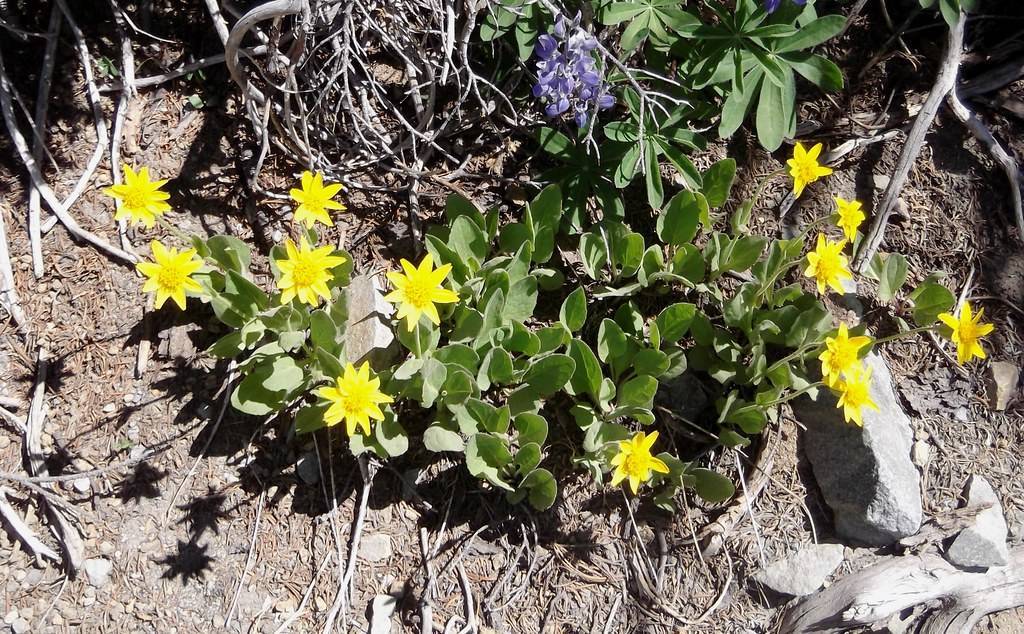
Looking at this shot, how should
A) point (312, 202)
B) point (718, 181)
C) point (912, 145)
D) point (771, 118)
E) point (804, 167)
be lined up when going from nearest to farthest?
point (312, 202) < point (804, 167) < point (771, 118) < point (718, 181) < point (912, 145)

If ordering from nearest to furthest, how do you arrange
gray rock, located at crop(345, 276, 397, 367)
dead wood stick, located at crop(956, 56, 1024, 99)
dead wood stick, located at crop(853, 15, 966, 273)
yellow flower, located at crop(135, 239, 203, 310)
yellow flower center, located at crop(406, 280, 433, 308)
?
yellow flower, located at crop(135, 239, 203, 310)
yellow flower center, located at crop(406, 280, 433, 308)
gray rock, located at crop(345, 276, 397, 367)
dead wood stick, located at crop(853, 15, 966, 273)
dead wood stick, located at crop(956, 56, 1024, 99)

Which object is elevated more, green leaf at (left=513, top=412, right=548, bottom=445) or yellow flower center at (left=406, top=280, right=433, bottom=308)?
yellow flower center at (left=406, top=280, right=433, bottom=308)

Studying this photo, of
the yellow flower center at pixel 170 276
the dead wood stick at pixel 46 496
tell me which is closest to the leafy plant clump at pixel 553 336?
the yellow flower center at pixel 170 276

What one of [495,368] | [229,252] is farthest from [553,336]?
[229,252]

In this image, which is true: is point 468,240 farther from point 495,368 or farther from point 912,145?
point 912,145

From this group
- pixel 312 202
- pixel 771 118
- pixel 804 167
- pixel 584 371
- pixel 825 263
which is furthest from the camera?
pixel 771 118

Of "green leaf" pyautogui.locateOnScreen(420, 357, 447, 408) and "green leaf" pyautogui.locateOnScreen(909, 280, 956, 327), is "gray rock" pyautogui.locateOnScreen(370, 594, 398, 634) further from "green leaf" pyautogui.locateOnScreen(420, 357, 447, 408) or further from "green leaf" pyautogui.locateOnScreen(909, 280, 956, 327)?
"green leaf" pyautogui.locateOnScreen(909, 280, 956, 327)

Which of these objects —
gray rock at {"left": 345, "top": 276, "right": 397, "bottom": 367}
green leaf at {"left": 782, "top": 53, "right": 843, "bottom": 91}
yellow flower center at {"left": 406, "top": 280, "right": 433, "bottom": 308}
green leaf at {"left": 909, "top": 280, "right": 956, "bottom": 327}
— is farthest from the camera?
green leaf at {"left": 909, "top": 280, "right": 956, "bottom": 327}

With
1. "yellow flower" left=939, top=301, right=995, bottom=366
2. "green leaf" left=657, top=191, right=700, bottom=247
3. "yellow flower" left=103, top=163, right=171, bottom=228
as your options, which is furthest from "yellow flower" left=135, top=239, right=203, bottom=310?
"yellow flower" left=939, top=301, right=995, bottom=366
